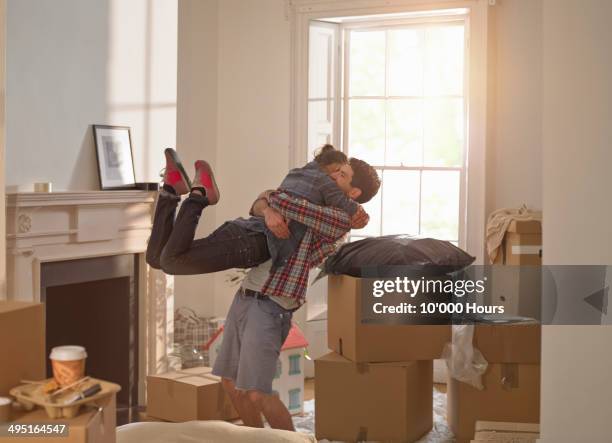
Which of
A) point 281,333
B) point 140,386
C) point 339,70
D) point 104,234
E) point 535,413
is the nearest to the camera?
point 281,333

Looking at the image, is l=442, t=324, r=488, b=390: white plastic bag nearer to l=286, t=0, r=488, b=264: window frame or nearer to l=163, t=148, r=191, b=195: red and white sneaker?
l=286, t=0, r=488, b=264: window frame

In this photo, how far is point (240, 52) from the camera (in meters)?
5.74

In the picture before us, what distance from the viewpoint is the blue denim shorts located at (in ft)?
11.5

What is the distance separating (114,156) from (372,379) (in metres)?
1.80

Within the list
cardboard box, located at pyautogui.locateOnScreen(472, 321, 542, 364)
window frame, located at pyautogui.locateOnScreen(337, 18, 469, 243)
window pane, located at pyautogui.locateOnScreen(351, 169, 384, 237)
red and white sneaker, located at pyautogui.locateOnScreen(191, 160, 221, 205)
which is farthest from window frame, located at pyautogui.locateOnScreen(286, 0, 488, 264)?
red and white sneaker, located at pyautogui.locateOnScreen(191, 160, 221, 205)

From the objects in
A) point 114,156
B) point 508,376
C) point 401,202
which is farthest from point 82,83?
point 508,376

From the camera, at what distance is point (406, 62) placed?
554 centimetres

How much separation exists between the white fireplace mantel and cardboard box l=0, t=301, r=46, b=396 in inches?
78.9

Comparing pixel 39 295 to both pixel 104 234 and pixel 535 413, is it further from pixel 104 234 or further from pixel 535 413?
pixel 535 413

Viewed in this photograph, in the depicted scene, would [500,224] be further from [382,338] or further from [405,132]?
[405,132]

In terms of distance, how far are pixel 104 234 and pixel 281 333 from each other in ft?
4.30

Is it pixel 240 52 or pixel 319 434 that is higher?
pixel 240 52

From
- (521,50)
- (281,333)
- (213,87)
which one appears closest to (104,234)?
(281,333)

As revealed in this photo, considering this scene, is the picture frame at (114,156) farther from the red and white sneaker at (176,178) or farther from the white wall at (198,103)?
the red and white sneaker at (176,178)
